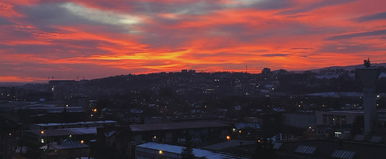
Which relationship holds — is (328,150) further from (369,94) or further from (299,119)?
(299,119)

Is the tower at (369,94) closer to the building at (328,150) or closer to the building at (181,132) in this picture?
the building at (328,150)

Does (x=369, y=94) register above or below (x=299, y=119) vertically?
above

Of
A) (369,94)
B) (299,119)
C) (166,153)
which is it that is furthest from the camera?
(299,119)

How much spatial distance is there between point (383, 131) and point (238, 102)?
73.6 metres

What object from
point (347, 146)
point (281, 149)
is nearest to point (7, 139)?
point (281, 149)

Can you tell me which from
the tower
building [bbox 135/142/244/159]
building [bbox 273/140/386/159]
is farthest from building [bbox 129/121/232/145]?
building [bbox 273/140/386/159]

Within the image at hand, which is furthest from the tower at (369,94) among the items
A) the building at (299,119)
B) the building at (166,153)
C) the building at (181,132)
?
the building at (299,119)

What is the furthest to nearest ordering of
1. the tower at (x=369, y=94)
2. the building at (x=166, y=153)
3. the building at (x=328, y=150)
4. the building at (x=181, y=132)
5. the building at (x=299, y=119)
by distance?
the building at (x=299, y=119) → the building at (x=181, y=132) → the tower at (x=369, y=94) → the building at (x=166, y=153) → the building at (x=328, y=150)

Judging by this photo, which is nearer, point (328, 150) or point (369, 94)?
point (328, 150)

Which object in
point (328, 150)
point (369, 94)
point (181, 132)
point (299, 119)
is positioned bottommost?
point (181, 132)

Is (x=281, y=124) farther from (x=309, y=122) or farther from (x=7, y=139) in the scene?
(x=7, y=139)

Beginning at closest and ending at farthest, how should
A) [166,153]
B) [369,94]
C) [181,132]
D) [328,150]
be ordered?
[328,150] < [166,153] < [369,94] < [181,132]

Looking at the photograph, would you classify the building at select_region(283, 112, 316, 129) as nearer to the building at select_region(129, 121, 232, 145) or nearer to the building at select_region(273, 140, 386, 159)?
the building at select_region(129, 121, 232, 145)

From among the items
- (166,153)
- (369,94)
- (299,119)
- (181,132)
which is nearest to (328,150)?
(166,153)
